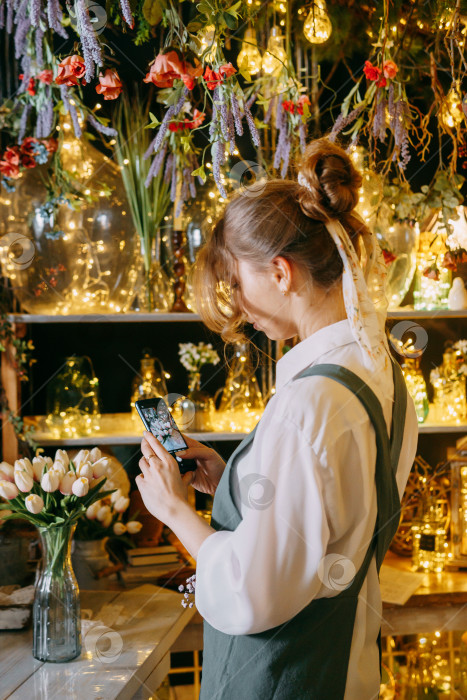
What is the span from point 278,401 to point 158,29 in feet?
6.01

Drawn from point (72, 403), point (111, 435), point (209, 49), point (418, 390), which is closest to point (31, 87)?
point (209, 49)

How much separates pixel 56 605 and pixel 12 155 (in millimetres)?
1250

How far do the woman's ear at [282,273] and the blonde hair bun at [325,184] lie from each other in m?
0.09

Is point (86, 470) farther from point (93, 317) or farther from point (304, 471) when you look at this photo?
point (304, 471)

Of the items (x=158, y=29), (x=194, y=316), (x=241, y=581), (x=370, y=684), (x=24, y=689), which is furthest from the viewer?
(x=158, y=29)

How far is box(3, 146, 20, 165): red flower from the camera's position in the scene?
2.14m

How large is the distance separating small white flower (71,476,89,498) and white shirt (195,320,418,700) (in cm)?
64

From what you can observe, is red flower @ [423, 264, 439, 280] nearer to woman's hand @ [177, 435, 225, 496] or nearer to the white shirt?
woman's hand @ [177, 435, 225, 496]

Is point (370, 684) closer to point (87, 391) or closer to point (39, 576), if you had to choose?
point (39, 576)

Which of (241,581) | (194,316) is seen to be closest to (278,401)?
(241,581)

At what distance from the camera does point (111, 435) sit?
2.32 metres

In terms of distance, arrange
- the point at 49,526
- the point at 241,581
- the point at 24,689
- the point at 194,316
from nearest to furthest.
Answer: the point at 241,581 < the point at 24,689 < the point at 49,526 < the point at 194,316

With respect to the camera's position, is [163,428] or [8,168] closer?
[163,428]

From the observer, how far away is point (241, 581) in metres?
1.00
